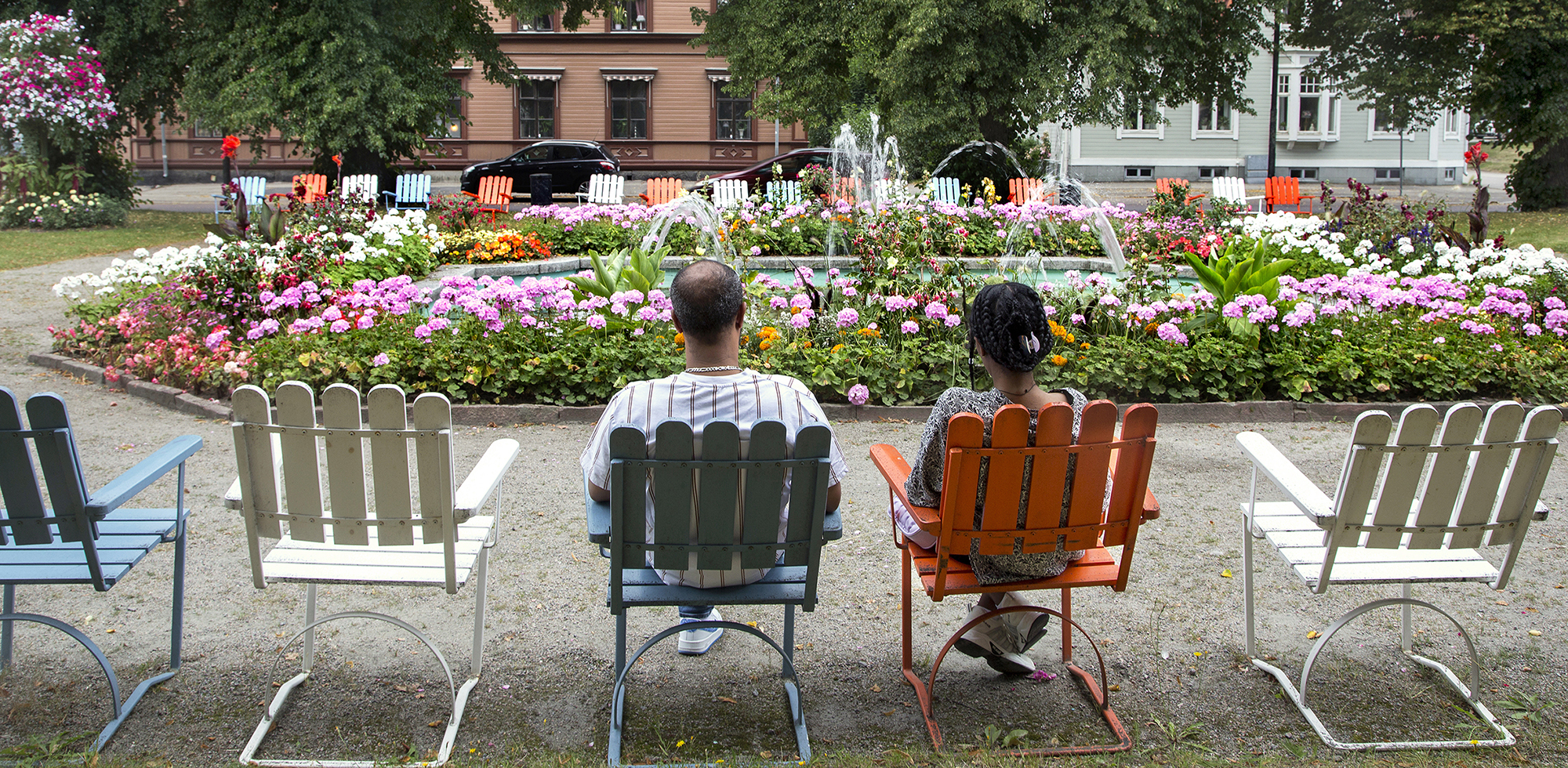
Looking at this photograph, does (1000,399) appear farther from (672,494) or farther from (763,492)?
(672,494)

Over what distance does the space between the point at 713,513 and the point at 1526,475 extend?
2.19 m

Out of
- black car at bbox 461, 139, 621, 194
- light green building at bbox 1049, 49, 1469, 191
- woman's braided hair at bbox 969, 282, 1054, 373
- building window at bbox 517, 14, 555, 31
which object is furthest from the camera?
building window at bbox 517, 14, 555, 31

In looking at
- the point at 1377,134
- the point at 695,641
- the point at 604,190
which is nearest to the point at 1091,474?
the point at 695,641

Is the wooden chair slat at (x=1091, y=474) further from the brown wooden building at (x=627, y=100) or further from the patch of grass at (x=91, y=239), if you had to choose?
the brown wooden building at (x=627, y=100)

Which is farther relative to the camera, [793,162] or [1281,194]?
[793,162]

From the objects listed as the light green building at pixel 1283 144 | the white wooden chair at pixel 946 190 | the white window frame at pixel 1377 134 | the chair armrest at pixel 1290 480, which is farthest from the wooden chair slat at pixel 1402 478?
the white window frame at pixel 1377 134

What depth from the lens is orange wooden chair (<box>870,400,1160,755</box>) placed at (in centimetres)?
277

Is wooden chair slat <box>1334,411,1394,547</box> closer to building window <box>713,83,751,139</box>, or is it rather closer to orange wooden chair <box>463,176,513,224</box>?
orange wooden chair <box>463,176,513,224</box>

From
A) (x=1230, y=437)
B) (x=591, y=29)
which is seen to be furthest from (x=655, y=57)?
(x=1230, y=437)

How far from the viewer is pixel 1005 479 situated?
281cm

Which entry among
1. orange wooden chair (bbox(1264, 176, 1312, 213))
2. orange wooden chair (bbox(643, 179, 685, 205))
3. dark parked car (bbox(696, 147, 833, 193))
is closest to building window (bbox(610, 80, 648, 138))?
dark parked car (bbox(696, 147, 833, 193))

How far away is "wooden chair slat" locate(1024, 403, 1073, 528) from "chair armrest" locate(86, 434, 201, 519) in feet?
7.53

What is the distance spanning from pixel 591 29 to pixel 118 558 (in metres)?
33.0

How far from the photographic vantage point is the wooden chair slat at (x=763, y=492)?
8.81 ft
